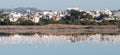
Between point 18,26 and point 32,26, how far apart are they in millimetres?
1505

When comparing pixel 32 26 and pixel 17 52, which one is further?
pixel 32 26

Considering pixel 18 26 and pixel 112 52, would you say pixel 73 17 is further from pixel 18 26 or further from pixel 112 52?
pixel 112 52

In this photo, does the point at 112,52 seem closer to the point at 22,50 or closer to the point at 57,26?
the point at 22,50

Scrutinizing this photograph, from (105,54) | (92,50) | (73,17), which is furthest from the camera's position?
(73,17)

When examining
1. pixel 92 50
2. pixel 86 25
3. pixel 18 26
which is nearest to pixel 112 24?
pixel 86 25

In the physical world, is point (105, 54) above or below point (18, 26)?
above

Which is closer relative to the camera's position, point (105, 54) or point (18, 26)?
point (105, 54)

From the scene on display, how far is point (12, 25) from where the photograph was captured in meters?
53.9

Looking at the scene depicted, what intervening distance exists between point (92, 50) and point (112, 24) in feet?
112

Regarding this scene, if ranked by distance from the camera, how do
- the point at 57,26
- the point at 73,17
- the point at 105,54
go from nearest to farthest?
the point at 105,54 < the point at 57,26 < the point at 73,17

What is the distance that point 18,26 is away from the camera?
5347 centimetres

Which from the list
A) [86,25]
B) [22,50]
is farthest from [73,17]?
[22,50]

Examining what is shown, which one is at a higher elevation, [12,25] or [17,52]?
[17,52]

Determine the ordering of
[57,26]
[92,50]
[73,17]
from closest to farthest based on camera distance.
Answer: [92,50], [57,26], [73,17]
